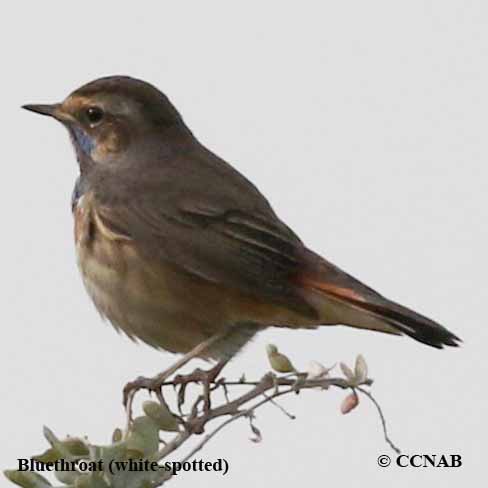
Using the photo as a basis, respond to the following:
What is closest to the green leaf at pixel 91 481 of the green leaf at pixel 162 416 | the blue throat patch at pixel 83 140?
the green leaf at pixel 162 416

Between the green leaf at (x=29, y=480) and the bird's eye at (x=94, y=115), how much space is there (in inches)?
108

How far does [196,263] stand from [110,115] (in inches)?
39.6

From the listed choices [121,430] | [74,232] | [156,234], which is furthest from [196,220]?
[121,430]

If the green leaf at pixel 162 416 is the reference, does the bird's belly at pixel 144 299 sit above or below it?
above

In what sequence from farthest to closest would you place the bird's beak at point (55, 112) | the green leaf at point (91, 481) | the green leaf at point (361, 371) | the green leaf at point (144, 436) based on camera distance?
the bird's beak at point (55, 112) → the green leaf at point (361, 371) → the green leaf at point (144, 436) → the green leaf at point (91, 481)

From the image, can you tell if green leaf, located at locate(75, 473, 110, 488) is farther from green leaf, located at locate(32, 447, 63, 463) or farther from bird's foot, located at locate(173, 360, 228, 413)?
bird's foot, located at locate(173, 360, 228, 413)

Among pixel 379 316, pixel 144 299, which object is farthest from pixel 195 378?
pixel 379 316

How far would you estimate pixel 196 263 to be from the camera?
671 cm

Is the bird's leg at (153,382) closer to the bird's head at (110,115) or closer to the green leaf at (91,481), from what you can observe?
the green leaf at (91,481)

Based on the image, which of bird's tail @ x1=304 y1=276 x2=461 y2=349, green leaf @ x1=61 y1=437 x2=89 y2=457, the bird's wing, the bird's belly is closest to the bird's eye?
the bird's wing

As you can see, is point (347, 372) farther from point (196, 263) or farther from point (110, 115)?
point (110, 115)

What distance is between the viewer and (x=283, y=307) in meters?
6.62

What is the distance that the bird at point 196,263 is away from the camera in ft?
21.8

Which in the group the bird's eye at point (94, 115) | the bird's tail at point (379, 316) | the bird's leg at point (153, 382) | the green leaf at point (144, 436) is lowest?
the green leaf at point (144, 436)
